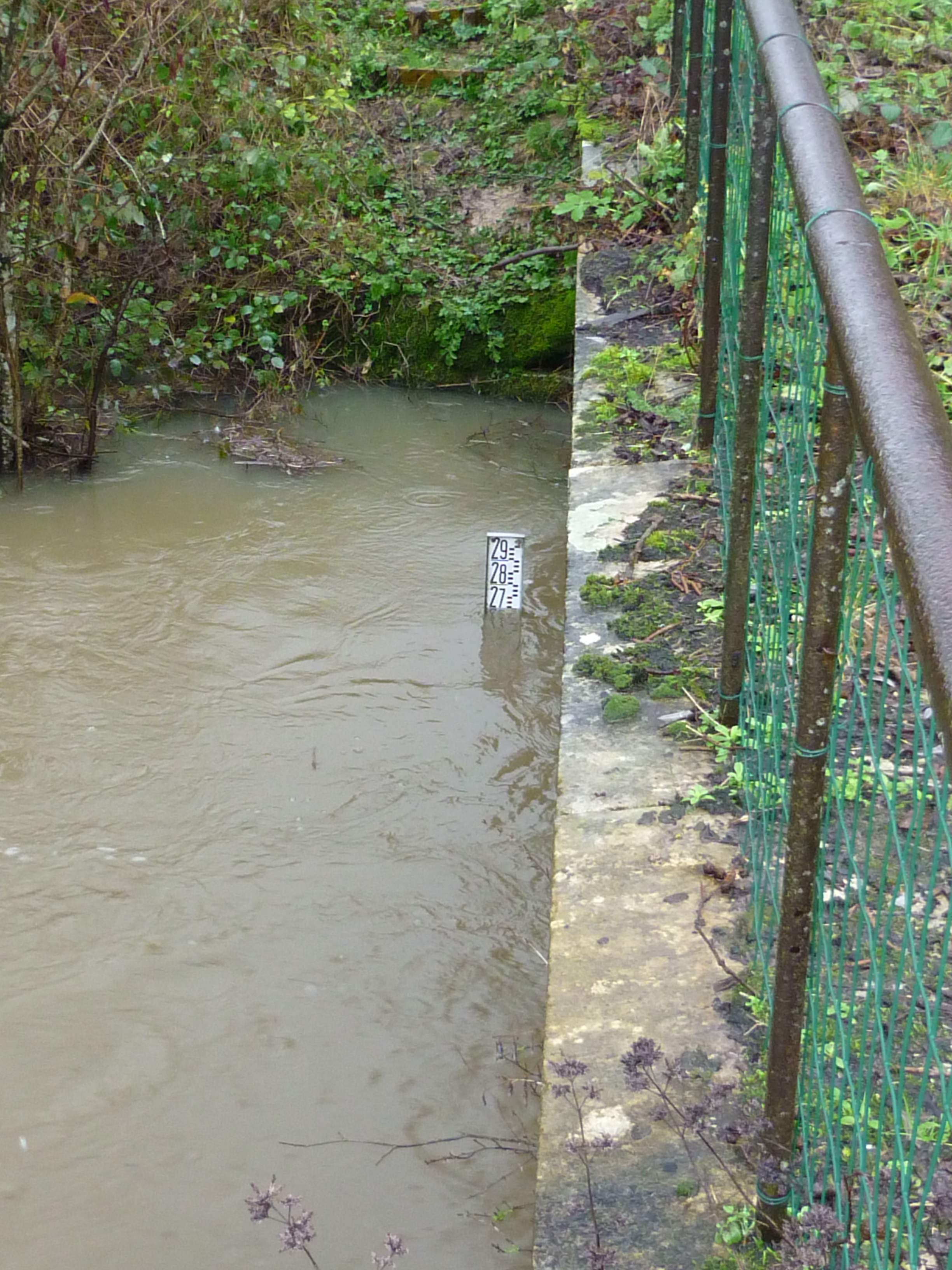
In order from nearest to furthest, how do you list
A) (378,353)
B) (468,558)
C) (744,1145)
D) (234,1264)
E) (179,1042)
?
(744,1145)
(234,1264)
(179,1042)
(468,558)
(378,353)

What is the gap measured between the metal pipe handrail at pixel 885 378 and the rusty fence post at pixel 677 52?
4.63 meters

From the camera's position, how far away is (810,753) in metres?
1.46

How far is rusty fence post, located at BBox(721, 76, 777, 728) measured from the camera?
2354 millimetres

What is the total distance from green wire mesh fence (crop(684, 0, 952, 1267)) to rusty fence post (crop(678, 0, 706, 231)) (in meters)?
2.21

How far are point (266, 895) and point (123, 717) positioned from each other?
1.05m

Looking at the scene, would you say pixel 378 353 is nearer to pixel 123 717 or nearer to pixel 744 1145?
pixel 123 717

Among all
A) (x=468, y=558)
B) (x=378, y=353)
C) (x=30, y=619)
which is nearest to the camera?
(x=30, y=619)

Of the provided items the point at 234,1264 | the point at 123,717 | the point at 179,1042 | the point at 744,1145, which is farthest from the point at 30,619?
the point at 744,1145

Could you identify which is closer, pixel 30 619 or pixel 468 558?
pixel 30 619

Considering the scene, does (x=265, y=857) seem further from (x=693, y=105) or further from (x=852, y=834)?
(x=693, y=105)

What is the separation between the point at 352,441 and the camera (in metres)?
6.26

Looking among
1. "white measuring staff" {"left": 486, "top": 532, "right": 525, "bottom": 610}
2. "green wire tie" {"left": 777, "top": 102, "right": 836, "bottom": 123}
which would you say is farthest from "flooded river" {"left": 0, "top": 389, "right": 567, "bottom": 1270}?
"green wire tie" {"left": 777, "top": 102, "right": 836, "bottom": 123}

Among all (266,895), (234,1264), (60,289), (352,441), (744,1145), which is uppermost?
(60,289)

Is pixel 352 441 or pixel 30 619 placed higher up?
pixel 352 441
